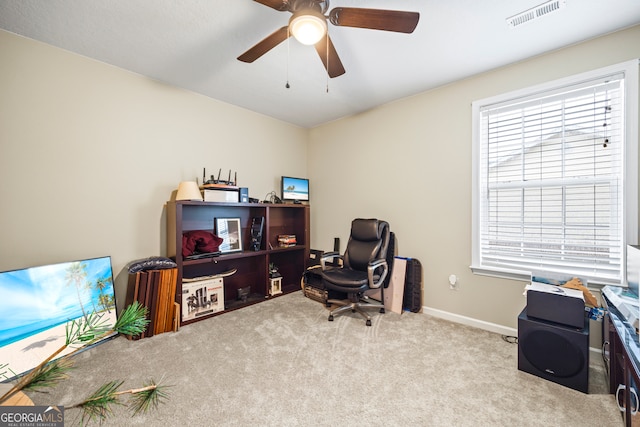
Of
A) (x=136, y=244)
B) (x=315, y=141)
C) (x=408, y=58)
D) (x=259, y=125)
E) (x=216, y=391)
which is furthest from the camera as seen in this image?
(x=315, y=141)

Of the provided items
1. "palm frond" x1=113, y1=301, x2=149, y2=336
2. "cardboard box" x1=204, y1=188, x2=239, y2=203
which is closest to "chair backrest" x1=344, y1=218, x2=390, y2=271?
"cardboard box" x1=204, y1=188, x2=239, y2=203

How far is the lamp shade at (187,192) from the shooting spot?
9.24ft

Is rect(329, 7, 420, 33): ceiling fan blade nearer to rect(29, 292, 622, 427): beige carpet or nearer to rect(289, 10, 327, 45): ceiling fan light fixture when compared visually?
rect(289, 10, 327, 45): ceiling fan light fixture

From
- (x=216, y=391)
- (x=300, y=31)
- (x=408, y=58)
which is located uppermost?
(x=408, y=58)

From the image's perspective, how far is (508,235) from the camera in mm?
2605

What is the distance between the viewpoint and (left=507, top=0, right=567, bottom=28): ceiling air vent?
183 centimetres

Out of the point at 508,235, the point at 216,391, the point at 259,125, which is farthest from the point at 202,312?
the point at 508,235

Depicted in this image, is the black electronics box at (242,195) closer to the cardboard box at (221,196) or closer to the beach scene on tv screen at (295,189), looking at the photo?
the cardboard box at (221,196)

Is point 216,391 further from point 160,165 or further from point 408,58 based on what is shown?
point 408,58

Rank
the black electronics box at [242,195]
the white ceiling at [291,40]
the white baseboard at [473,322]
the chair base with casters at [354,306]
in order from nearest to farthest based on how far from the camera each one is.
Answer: the white ceiling at [291,40] → the white baseboard at [473,322] → the chair base with casters at [354,306] → the black electronics box at [242,195]

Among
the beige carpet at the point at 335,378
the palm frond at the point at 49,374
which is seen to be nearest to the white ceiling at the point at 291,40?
the palm frond at the point at 49,374

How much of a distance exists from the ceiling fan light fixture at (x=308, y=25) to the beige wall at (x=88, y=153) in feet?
6.67

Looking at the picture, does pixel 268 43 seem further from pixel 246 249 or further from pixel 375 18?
pixel 246 249

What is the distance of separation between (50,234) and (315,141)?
3351mm
